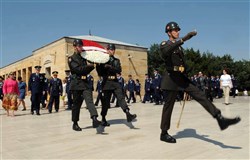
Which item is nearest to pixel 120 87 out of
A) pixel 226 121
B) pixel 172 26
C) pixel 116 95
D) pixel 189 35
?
pixel 116 95

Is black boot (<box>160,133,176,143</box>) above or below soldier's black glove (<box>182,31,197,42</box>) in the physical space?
below

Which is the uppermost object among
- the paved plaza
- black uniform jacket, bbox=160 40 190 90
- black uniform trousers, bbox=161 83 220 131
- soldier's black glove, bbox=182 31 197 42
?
soldier's black glove, bbox=182 31 197 42

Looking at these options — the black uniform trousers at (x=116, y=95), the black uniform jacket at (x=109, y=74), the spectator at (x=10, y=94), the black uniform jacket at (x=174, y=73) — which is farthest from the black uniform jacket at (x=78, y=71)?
the spectator at (x=10, y=94)

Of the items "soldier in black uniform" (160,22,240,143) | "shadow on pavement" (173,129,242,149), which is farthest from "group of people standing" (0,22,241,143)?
"shadow on pavement" (173,129,242,149)

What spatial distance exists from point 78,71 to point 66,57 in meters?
22.4

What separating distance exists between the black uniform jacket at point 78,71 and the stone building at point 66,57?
21918mm

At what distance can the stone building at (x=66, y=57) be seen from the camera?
93.6 feet

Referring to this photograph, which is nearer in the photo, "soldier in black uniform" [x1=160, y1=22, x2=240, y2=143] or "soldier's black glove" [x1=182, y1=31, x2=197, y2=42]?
"soldier's black glove" [x1=182, y1=31, x2=197, y2=42]

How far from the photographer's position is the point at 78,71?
650 centimetres

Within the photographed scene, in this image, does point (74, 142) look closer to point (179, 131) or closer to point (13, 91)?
point (179, 131)

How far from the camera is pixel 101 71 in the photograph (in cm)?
704

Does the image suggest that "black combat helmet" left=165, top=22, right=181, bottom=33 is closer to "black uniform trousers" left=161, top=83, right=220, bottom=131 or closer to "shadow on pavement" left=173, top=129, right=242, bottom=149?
"black uniform trousers" left=161, top=83, right=220, bottom=131

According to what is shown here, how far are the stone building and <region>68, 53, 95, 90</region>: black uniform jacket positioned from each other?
71.9 ft

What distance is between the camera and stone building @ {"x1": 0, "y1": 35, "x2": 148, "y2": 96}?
28516 mm
